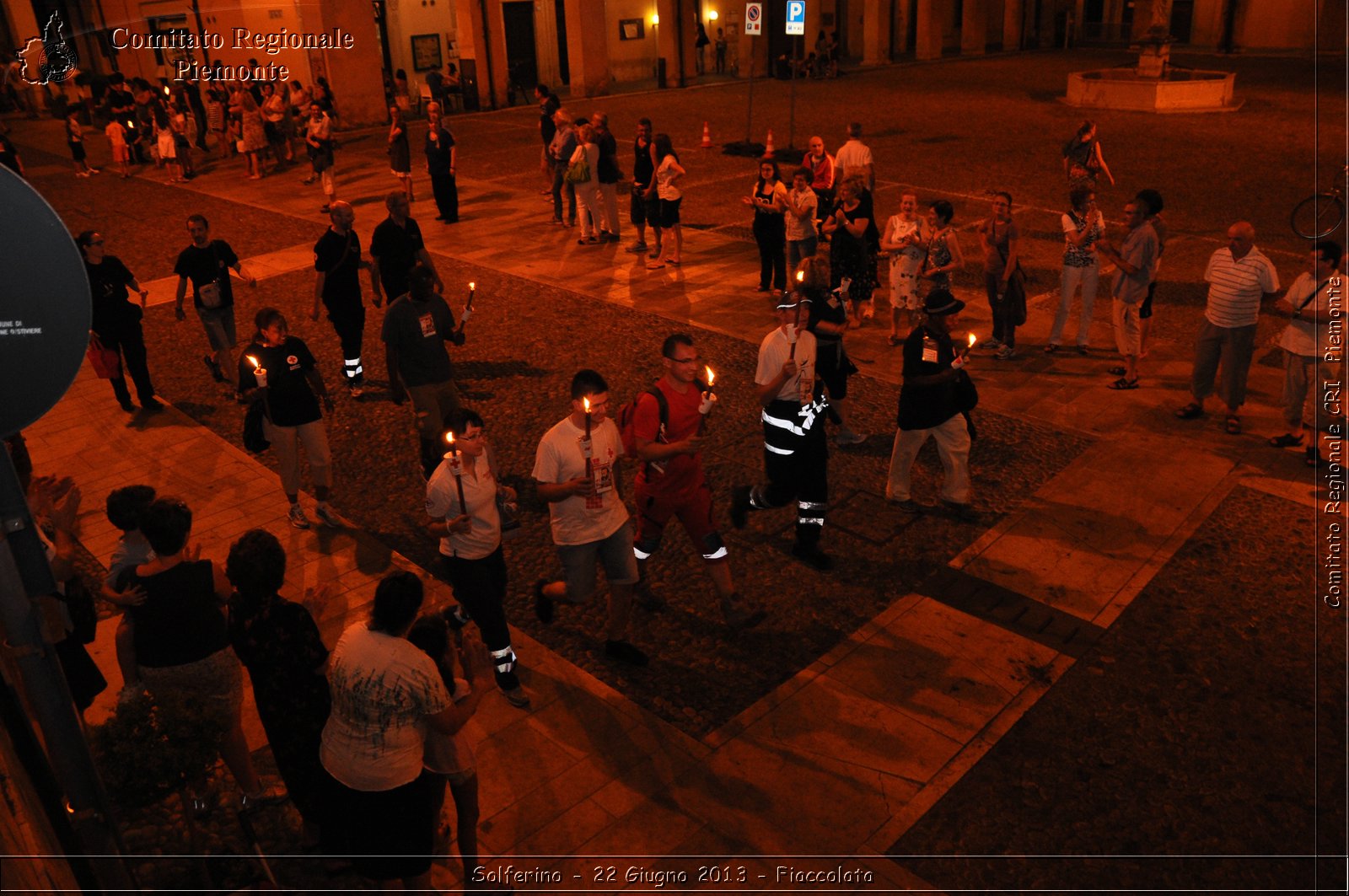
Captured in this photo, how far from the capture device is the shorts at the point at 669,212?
47.3 feet

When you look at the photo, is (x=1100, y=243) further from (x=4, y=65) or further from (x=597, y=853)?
(x=4, y=65)

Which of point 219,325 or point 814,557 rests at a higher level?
point 219,325

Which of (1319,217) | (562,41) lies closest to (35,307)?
(1319,217)

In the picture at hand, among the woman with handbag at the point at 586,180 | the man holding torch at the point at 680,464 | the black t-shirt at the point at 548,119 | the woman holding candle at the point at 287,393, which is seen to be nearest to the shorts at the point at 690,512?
the man holding torch at the point at 680,464

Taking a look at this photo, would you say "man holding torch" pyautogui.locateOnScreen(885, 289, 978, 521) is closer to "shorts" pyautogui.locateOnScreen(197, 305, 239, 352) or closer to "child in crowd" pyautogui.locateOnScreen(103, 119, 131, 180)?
"shorts" pyautogui.locateOnScreen(197, 305, 239, 352)

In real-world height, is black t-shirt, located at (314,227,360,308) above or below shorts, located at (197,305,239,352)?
above

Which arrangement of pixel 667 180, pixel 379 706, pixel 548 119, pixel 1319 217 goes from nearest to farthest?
pixel 379 706, pixel 667 180, pixel 1319 217, pixel 548 119

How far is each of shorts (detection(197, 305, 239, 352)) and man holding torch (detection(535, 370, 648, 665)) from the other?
19.9ft

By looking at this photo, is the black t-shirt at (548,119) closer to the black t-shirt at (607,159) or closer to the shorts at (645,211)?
the black t-shirt at (607,159)

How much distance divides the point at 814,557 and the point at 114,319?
23.9ft

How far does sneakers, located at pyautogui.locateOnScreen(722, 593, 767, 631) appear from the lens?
6.68 meters

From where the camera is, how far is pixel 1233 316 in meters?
8.88

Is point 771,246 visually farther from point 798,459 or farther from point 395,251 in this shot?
point 798,459

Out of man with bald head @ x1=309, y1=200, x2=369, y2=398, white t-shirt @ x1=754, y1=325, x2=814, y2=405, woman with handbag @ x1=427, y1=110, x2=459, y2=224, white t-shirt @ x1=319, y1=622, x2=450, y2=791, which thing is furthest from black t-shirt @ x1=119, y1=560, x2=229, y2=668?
woman with handbag @ x1=427, y1=110, x2=459, y2=224
